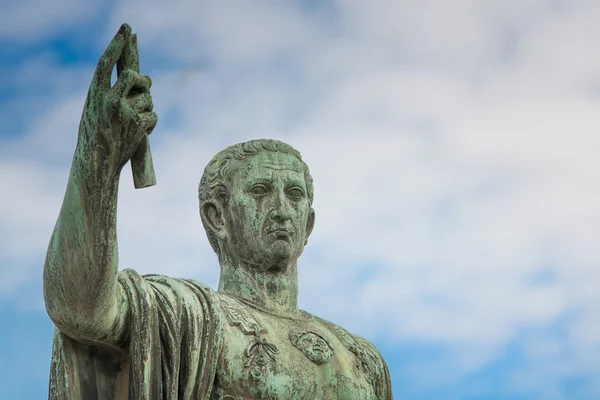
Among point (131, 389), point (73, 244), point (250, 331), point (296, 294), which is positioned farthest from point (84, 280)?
point (296, 294)

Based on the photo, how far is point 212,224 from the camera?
13477 mm

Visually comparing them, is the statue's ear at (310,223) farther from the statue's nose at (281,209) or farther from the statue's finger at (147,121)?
the statue's finger at (147,121)

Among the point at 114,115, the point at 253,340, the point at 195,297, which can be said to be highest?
the point at 114,115

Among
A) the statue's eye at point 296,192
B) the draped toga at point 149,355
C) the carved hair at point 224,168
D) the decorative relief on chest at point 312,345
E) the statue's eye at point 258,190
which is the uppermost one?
the carved hair at point 224,168

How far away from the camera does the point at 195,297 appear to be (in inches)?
492

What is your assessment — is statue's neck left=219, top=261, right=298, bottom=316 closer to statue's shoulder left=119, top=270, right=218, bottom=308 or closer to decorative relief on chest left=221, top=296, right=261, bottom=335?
decorative relief on chest left=221, top=296, right=261, bottom=335

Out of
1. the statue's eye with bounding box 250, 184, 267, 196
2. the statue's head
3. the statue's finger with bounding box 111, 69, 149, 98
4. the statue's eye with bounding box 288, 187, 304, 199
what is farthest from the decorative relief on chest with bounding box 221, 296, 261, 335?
the statue's finger with bounding box 111, 69, 149, 98

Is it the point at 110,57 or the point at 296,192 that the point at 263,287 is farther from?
the point at 110,57

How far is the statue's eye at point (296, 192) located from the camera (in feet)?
43.8

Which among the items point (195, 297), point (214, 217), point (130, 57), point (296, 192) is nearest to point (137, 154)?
point (130, 57)

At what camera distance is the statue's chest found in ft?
40.5

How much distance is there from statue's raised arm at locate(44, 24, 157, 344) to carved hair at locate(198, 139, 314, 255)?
2.19m

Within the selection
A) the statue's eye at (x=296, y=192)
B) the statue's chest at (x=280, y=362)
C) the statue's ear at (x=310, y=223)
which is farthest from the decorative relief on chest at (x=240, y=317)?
the statue's ear at (x=310, y=223)

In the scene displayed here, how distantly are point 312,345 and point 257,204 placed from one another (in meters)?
1.29
